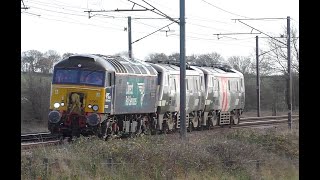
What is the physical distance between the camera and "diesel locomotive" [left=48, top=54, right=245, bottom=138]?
2128 centimetres

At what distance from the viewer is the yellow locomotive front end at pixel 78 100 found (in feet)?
69.5

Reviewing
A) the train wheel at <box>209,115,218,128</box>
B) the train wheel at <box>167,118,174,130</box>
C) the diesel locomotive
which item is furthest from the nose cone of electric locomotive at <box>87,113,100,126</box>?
the train wheel at <box>209,115,218,128</box>

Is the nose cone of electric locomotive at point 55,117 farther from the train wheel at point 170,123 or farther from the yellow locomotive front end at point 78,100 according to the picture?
the train wheel at point 170,123

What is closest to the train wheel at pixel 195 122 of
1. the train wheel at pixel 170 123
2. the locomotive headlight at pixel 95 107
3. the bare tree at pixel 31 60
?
the train wheel at pixel 170 123

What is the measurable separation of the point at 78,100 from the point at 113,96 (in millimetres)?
1279

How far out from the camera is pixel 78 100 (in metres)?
21.4

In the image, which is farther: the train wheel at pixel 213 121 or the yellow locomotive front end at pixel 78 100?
the train wheel at pixel 213 121

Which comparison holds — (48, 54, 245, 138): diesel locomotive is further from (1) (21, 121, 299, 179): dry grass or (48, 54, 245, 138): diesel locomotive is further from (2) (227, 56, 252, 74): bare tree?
(2) (227, 56, 252, 74): bare tree

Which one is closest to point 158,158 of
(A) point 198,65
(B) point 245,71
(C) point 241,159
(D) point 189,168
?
(D) point 189,168

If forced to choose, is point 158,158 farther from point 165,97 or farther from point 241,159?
point 165,97

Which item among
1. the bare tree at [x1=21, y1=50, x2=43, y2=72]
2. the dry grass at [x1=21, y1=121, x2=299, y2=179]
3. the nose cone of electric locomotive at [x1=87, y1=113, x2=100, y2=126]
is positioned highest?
the bare tree at [x1=21, y1=50, x2=43, y2=72]

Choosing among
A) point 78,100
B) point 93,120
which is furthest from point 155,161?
point 78,100
